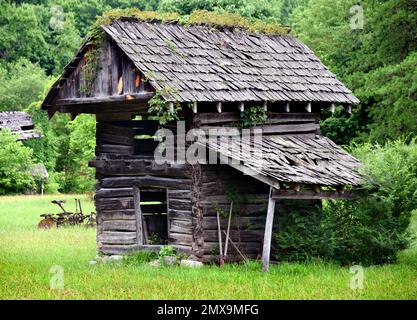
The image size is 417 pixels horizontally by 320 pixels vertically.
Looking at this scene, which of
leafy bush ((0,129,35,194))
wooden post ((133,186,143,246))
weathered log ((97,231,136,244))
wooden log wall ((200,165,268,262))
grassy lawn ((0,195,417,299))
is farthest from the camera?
leafy bush ((0,129,35,194))

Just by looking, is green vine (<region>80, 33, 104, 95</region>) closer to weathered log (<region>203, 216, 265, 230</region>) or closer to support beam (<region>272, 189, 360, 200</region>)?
weathered log (<region>203, 216, 265, 230</region>)

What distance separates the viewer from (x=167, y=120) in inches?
853

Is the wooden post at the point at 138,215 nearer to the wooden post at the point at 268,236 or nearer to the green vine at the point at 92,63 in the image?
the green vine at the point at 92,63

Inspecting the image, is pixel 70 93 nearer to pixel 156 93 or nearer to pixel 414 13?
pixel 156 93

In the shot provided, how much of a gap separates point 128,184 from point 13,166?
3104 centimetres

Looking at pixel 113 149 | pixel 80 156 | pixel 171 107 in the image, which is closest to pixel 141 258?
pixel 113 149

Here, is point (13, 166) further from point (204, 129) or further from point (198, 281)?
point (198, 281)

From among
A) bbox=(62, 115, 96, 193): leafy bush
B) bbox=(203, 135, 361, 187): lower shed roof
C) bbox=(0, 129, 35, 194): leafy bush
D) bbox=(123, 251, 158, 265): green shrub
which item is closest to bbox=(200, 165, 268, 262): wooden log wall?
bbox=(203, 135, 361, 187): lower shed roof

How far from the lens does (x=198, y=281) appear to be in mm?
18219

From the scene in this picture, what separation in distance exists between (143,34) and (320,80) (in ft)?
16.1

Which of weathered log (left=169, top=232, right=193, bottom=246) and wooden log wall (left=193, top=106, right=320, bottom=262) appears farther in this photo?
weathered log (left=169, top=232, right=193, bottom=246)

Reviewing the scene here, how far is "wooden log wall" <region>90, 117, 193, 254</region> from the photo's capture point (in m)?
21.5

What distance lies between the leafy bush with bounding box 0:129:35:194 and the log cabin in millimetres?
28534
